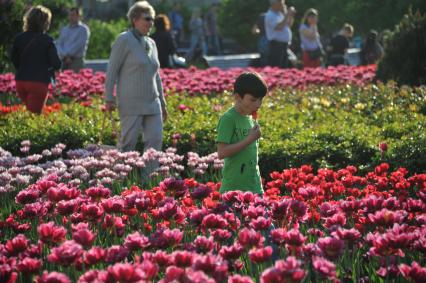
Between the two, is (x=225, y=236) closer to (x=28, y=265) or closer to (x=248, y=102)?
(x=28, y=265)

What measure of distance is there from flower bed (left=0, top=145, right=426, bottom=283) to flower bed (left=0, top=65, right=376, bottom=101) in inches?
277

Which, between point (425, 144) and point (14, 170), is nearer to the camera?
point (14, 170)

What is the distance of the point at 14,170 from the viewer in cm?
673

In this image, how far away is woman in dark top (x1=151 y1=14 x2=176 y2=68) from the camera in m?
14.7

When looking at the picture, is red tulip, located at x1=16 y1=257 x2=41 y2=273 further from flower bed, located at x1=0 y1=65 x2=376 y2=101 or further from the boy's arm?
flower bed, located at x1=0 y1=65 x2=376 y2=101

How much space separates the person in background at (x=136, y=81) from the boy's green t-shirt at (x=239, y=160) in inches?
97.4

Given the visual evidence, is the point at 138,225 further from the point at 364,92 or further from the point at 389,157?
the point at 364,92

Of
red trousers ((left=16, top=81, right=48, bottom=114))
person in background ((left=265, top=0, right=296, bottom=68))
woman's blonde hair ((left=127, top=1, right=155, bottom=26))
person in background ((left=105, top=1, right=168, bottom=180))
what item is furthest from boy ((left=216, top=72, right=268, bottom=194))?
person in background ((left=265, top=0, right=296, bottom=68))

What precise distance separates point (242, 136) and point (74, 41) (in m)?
11.5

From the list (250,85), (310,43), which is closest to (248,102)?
(250,85)

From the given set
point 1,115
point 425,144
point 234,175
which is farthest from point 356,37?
point 234,175

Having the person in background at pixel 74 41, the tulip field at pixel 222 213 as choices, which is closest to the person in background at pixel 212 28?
Answer: the person in background at pixel 74 41

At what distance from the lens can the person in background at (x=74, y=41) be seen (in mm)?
16203

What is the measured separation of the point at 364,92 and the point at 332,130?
145 inches
